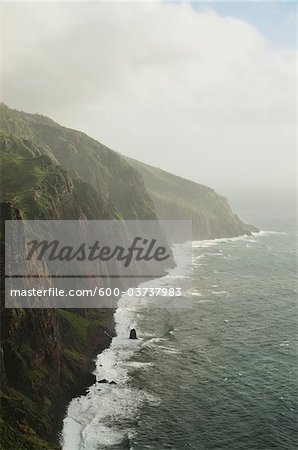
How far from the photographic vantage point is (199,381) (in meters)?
62.6

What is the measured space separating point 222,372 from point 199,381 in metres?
4.74

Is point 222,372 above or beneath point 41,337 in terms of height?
beneath

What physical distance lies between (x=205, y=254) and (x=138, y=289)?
2380 inches

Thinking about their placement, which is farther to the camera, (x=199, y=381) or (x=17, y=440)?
(x=199, y=381)

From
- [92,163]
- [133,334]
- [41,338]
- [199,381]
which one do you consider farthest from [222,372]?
[92,163]

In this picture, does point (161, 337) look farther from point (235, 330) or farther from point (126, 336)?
point (235, 330)

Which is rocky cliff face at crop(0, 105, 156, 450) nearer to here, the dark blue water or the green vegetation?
the green vegetation

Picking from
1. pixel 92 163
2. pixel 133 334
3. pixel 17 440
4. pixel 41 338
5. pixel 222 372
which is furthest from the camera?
pixel 92 163

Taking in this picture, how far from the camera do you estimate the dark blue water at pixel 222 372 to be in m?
50.6

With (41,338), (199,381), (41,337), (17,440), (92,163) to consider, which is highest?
(92,163)

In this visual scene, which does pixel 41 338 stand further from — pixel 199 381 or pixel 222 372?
pixel 222 372

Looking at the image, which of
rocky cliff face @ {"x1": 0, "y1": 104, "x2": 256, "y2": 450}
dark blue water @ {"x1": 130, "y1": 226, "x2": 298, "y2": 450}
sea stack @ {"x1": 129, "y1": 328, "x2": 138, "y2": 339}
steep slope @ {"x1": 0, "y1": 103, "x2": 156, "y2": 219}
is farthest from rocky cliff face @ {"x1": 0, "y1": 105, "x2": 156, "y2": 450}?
steep slope @ {"x1": 0, "y1": 103, "x2": 156, "y2": 219}

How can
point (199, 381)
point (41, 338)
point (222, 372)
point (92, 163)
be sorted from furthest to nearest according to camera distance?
point (92, 163) < point (222, 372) < point (199, 381) < point (41, 338)

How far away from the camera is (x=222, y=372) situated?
214 ft
